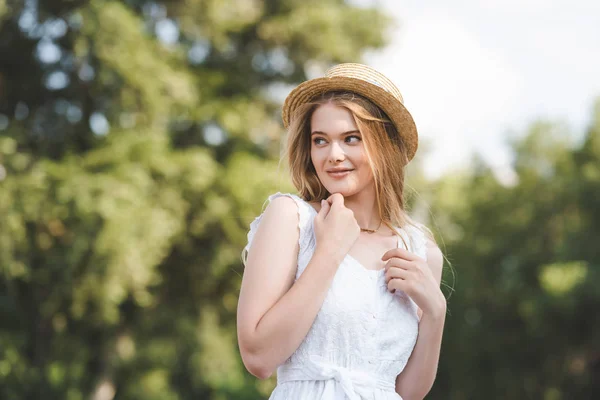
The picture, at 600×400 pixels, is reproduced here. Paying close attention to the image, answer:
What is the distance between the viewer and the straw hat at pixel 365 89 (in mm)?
2268

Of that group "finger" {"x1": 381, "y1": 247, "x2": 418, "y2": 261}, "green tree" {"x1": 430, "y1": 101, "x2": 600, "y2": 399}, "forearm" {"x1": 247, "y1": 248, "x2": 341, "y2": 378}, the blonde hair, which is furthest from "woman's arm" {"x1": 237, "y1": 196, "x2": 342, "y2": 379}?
"green tree" {"x1": 430, "y1": 101, "x2": 600, "y2": 399}

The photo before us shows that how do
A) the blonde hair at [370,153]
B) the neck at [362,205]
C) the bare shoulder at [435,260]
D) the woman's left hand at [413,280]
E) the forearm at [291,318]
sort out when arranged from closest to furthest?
1. the forearm at [291,318]
2. the woman's left hand at [413,280]
3. the blonde hair at [370,153]
4. the neck at [362,205]
5. the bare shoulder at [435,260]

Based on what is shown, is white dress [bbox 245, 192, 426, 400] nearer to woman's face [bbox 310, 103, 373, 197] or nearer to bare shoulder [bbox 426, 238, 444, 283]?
woman's face [bbox 310, 103, 373, 197]

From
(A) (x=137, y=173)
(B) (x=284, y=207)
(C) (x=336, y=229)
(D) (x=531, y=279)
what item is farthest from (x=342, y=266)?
(D) (x=531, y=279)

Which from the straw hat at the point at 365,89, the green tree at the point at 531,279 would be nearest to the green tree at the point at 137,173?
the green tree at the point at 531,279

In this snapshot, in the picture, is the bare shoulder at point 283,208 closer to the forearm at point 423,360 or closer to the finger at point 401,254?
the finger at point 401,254

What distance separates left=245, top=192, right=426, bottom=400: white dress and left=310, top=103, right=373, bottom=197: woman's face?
0.43 feet

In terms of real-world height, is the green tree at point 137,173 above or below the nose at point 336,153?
above

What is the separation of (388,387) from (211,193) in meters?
10.3

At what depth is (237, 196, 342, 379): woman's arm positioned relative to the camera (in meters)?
1.95

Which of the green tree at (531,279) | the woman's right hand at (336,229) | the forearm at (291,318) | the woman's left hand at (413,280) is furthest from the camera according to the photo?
the green tree at (531,279)

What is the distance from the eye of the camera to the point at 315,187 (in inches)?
95.0

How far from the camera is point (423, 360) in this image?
2271mm

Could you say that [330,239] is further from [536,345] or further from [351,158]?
[536,345]
